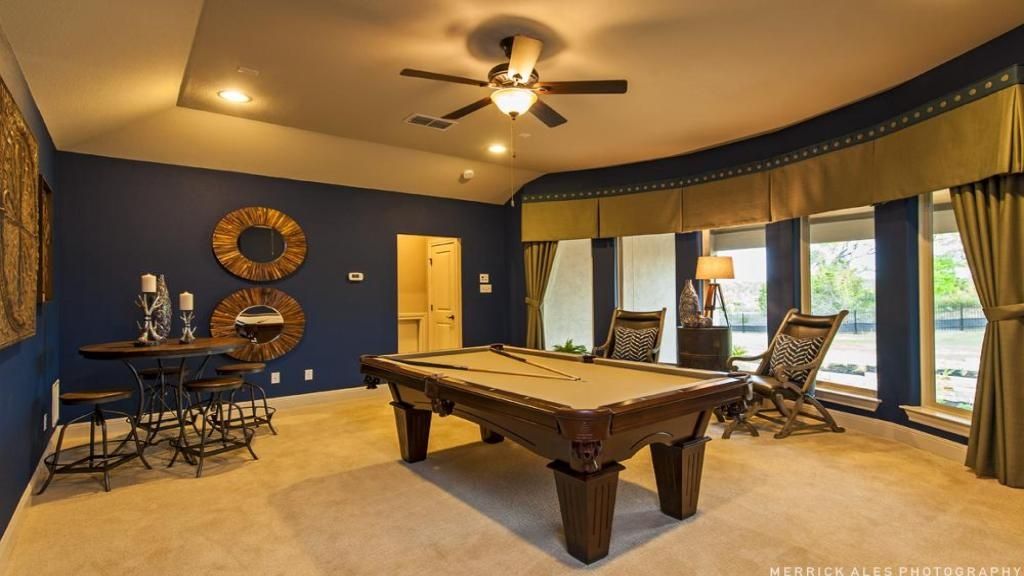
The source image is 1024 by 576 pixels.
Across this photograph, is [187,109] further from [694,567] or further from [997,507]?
[997,507]

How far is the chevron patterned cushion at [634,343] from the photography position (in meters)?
4.74

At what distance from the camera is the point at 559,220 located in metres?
6.17

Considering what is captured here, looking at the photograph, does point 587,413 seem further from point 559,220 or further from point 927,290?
point 559,220

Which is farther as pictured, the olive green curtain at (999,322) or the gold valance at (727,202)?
the gold valance at (727,202)

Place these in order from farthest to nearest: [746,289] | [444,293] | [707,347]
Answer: [444,293], [746,289], [707,347]

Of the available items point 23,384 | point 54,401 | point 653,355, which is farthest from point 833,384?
point 54,401

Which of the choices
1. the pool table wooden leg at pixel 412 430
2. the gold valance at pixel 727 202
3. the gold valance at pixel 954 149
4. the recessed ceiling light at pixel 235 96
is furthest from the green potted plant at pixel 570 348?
the recessed ceiling light at pixel 235 96

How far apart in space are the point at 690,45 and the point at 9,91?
3400mm

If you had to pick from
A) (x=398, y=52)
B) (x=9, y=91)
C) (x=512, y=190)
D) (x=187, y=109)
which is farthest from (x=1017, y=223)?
(x=187, y=109)

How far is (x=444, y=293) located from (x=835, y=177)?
4.63 metres

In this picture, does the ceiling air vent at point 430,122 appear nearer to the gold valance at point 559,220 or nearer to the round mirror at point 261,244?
the round mirror at point 261,244

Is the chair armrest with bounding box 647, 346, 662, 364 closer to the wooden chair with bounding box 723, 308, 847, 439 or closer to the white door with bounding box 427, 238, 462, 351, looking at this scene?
the wooden chair with bounding box 723, 308, 847, 439

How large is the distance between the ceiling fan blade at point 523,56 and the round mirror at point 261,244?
335 cm

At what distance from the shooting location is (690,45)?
2959 mm
